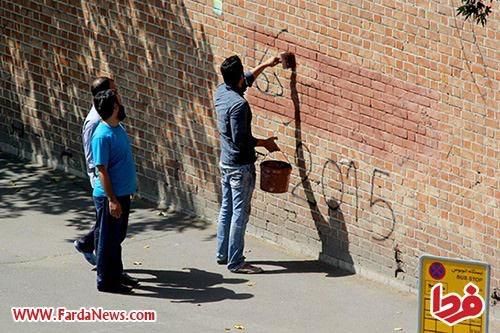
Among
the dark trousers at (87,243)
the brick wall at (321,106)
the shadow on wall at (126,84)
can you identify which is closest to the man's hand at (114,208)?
the dark trousers at (87,243)

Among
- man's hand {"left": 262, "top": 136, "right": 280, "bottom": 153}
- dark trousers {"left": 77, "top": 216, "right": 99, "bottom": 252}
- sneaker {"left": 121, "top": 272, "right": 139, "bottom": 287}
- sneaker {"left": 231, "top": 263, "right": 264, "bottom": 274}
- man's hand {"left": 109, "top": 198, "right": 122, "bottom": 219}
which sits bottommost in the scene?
sneaker {"left": 121, "top": 272, "right": 139, "bottom": 287}

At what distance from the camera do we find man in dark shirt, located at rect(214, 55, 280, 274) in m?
11.5

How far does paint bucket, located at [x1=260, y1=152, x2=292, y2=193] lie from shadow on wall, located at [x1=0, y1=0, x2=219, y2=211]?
1150 mm

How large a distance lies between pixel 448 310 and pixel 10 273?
492 cm

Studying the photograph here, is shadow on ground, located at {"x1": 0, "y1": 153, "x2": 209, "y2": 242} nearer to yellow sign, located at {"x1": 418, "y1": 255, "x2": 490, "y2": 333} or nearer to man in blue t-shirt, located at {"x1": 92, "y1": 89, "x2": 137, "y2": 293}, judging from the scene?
man in blue t-shirt, located at {"x1": 92, "y1": 89, "x2": 137, "y2": 293}

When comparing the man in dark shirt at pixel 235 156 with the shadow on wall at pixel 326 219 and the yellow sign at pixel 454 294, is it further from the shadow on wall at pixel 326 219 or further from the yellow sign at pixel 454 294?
the yellow sign at pixel 454 294

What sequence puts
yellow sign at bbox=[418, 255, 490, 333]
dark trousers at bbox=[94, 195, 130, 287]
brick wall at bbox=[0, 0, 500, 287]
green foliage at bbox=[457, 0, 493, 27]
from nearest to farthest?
yellow sign at bbox=[418, 255, 490, 333]
green foliage at bbox=[457, 0, 493, 27]
brick wall at bbox=[0, 0, 500, 287]
dark trousers at bbox=[94, 195, 130, 287]

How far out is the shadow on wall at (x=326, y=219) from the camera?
11.8m

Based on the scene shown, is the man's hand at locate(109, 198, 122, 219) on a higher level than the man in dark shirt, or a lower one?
lower

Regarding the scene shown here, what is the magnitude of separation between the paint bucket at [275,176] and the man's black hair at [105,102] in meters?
1.57

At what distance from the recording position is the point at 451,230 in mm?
10930

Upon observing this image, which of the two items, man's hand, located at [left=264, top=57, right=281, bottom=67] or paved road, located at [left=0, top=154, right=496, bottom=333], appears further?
man's hand, located at [left=264, top=57, right=281, bottom=67]

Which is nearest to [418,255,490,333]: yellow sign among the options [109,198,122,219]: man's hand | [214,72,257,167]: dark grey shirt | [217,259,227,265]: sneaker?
[109,198,122,219]: man's hand

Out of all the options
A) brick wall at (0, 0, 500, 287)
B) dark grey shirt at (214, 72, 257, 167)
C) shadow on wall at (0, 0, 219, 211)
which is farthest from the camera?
shadow on wall at (0, 0, 219, 211)
